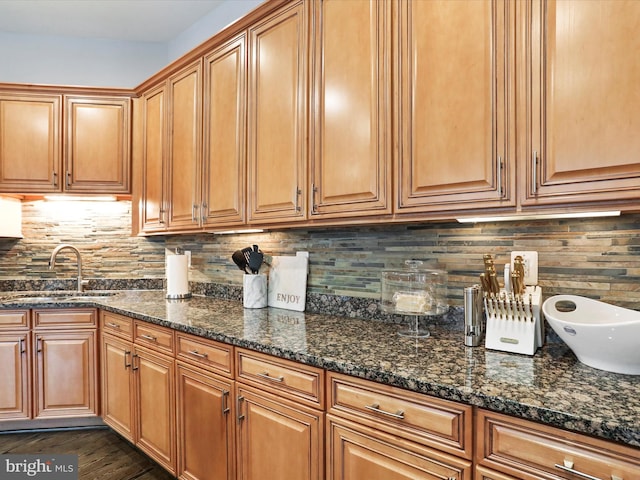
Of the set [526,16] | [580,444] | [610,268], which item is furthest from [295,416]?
[526,16]

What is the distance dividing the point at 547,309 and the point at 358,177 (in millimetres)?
814

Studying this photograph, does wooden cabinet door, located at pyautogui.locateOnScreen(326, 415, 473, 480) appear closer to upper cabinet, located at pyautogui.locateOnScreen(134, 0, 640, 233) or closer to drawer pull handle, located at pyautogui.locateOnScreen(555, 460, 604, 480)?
drawer pull handle, located at pyautogui.locateOnScreen(555, 460, 604, 480)

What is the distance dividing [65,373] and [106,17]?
2.58m

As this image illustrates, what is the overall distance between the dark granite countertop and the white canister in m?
0.24

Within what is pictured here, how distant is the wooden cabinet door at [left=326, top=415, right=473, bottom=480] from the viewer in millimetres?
1094

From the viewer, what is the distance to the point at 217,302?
2717 millimetres

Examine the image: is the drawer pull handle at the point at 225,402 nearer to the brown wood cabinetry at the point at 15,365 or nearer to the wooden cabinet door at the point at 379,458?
the wooden cabinet door at the point at 379,458

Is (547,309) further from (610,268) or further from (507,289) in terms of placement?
(610,268)

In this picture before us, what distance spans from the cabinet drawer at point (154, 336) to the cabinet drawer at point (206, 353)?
0.09 meters

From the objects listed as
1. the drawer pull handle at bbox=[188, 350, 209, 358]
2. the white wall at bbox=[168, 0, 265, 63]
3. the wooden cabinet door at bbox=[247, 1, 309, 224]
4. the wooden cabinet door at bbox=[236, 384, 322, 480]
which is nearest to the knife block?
the wooden cabinet door at bbox=[236, 384, 322, 480]

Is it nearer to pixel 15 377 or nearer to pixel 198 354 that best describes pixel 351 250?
pixel 198 354

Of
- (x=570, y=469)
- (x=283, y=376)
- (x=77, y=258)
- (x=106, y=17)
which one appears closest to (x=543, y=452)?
(x=570, y=469)

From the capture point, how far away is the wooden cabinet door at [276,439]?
55.6 inches

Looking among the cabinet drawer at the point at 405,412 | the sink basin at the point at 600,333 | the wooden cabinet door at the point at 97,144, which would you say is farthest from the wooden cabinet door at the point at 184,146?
the sink basin at the point at 600,333
